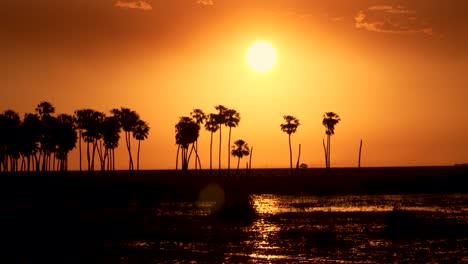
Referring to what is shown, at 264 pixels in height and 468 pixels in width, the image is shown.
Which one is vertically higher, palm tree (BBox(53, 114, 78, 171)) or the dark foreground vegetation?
palm tree (BBox(53, 114, 78, 171))

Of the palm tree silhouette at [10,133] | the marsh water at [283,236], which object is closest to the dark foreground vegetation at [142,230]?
the marsh water at [283,236]

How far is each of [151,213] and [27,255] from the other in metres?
27.8

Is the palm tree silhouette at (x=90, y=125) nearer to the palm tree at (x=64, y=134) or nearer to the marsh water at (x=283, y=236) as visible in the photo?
the palm tree at (x=64, y=134)

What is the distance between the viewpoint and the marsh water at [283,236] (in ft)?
109

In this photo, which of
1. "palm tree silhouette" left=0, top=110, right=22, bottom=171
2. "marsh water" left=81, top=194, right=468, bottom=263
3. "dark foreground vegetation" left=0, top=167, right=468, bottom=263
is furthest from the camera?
"palm tree silhouette" left=0, top=110, right=22, bottom=171

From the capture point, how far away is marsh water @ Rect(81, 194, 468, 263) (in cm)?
3334

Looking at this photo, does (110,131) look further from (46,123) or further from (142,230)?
(142,230)

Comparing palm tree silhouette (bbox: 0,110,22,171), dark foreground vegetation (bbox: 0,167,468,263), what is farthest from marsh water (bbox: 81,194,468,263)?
palm tree silhouette (bbox: 0,110,22,171)

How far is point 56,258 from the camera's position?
33.8 meters

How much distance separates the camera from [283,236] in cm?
4238

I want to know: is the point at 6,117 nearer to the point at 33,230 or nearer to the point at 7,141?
the point at 7,141

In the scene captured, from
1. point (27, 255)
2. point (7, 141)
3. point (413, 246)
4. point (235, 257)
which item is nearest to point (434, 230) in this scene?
point (413, 246)

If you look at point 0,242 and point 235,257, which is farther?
point 0,242

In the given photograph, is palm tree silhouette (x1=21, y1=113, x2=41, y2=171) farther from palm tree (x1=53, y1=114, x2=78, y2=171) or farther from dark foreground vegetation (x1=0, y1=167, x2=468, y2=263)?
dark foreground vegetation (x1=0, y1=167, x2=468, y2=263)
